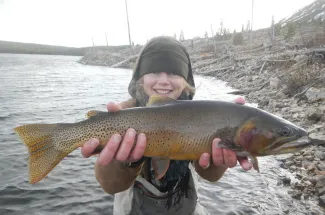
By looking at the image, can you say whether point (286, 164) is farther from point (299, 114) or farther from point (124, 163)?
point (124, 163)

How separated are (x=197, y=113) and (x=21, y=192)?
426 cm

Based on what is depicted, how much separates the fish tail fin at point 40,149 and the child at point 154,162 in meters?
0.47

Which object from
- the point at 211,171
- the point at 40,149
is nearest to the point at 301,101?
the point at 211,171

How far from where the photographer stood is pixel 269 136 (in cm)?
272

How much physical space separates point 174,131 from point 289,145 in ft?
3.78

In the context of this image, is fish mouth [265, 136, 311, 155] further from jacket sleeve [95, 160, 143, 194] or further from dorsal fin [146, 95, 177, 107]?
jacket sleeve [95, 160, 143, 194]

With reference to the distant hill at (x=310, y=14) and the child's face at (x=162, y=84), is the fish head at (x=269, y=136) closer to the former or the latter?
the child's face at (x=162, y=84)

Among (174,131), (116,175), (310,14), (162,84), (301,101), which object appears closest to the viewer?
(174,131)

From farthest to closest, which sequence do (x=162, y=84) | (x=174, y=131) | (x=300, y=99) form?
(x=300, y=99)
(x=162, y=84)
(x=174, y=131)

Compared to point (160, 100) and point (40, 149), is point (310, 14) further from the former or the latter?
point (40, 149)

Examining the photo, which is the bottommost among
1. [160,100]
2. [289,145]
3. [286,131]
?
[289,145]

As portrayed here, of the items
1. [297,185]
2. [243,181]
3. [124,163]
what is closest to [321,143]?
[297,185]

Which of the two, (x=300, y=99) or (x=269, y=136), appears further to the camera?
(x=300, y=99)

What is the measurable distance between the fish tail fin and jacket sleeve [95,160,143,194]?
19.5 inches
